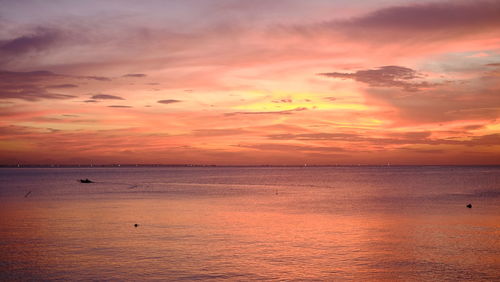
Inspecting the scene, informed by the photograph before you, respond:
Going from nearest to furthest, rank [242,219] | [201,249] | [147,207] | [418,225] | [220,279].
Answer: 1. [220,279]
2. [201,249]
3. [418,225]
4. [242,219]
5. [147,207]

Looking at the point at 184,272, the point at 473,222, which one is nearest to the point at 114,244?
the point at 184,272

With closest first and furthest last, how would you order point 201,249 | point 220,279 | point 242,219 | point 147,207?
point 220,279 < point 201,249 < point 242,219 < point 147,207

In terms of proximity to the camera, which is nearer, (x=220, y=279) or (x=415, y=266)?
(x=220, y=279)

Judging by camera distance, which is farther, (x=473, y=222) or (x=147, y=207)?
(x=147, y=207)

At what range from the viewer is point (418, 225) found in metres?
55.1

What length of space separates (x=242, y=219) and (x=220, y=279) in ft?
94.5

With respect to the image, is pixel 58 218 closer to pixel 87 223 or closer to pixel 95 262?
pixel 87 223

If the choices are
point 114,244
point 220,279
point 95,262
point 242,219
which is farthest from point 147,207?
point 220,279

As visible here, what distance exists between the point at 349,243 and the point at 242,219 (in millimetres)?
20122

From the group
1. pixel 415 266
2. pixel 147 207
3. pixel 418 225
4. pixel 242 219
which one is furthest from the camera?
pixel 147 207

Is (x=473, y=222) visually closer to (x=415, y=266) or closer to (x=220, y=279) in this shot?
(x=415, y=266)

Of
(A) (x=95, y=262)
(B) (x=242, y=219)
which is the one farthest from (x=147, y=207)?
(A) (x=95, y=262)

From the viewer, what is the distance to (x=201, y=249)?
41125 mm

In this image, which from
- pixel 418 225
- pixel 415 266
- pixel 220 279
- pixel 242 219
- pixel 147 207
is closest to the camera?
pixel 220 279
